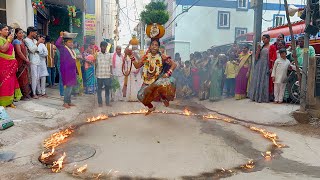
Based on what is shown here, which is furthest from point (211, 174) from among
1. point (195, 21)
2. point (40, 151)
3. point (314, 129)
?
point (195, 21)

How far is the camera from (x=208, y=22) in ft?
98.1

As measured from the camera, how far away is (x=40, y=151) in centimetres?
523

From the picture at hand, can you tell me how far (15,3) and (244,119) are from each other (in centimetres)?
853

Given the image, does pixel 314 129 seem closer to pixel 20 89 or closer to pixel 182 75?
pixel 182 75

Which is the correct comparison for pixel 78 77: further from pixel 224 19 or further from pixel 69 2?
pixel 224 19

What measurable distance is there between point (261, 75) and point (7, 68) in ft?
24.6

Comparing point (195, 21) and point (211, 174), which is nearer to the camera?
point (211, 174)

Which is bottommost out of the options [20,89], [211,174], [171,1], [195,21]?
[211,174]

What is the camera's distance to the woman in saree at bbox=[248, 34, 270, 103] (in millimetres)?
9711

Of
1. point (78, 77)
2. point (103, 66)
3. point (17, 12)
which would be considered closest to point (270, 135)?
point (103, 66)

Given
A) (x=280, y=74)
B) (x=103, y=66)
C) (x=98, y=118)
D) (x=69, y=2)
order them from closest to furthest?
(x=98, y=118) → (x=280, y=74) → (x=103, y=66) → (x=69, y=2)

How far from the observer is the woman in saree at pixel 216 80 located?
448 inches

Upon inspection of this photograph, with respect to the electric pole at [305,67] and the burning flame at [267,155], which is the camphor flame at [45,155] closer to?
the burning flame at [267,155]

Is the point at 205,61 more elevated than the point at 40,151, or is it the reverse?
the point at 205,61
